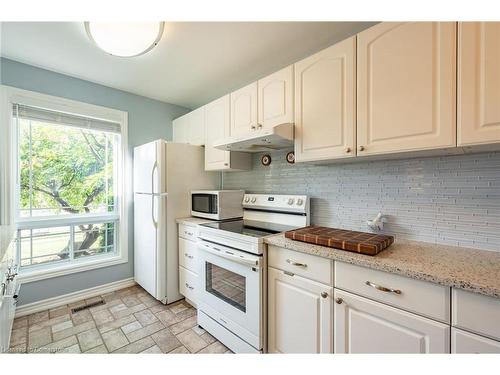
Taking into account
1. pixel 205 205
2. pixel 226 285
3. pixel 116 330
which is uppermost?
pixel 205 205

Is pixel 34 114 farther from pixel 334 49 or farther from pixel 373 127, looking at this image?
pixel 373 127

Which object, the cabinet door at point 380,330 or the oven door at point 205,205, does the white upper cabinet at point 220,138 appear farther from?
the cabinet door at point 380,330

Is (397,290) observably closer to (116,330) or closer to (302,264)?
(302,264)

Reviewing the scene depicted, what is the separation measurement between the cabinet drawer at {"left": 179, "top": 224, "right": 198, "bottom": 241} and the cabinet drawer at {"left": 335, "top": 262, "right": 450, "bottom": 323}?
1421 millimetres

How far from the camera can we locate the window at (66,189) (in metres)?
2.21

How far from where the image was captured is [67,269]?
7.76 ft

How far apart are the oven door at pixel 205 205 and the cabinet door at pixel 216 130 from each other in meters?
0.33

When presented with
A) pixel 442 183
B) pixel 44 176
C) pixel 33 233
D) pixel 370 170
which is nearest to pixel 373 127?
pixel 370 170

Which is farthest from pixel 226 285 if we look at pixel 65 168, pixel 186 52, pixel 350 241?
pixel 65 168

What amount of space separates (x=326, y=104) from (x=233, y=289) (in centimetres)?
149

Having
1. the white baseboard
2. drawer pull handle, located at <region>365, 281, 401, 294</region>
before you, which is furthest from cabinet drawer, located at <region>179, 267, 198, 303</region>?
drawer pull handle, located at <region>365, 281, 401, 294</region>

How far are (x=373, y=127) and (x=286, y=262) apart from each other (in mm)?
974
